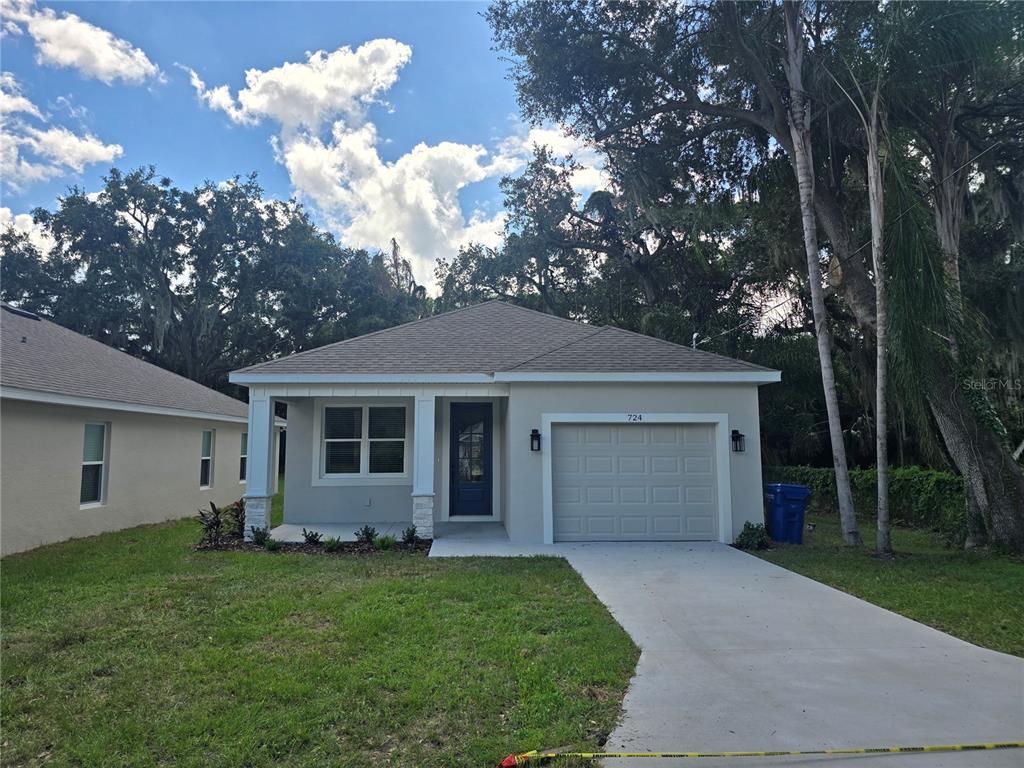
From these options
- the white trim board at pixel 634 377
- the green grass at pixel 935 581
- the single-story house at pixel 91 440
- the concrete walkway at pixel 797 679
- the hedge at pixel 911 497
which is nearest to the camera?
the concrete walkway at pixel 797 679

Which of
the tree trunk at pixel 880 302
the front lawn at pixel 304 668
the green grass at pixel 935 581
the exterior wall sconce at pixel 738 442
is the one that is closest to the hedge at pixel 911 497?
the green grass at pixel 935 581

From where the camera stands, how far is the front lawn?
3125 mm

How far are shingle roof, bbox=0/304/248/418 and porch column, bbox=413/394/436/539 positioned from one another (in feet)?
18.4

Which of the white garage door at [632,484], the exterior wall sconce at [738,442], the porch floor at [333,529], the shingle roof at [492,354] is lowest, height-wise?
the porch floor at [333,529]

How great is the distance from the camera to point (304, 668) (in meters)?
4.05

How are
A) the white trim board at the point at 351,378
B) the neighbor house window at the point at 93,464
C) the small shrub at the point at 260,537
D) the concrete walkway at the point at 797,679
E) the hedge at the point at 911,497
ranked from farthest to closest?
the hedge at the point at 911,497, the neighbor house window at the point at 93,464, the white trim board at the point at 351,378, the small shrub at the point at 260,537, the concrete walkway at the point at 797,679

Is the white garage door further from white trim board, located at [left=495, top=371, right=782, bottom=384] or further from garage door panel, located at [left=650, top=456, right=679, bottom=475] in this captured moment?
white trim board, located at [left=495, top=371, right=782, bottom=384]

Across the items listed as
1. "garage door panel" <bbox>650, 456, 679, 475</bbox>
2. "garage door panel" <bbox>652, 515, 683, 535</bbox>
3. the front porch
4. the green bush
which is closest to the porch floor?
the front porch

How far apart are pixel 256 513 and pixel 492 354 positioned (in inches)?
188

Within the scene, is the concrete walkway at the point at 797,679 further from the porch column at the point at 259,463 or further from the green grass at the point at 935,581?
the porch column at the point at 259,463

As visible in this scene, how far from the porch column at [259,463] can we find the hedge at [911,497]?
11.0m

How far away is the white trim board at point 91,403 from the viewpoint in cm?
847

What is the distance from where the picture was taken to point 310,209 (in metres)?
29.4

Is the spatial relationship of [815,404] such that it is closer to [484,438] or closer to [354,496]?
[484,438]
